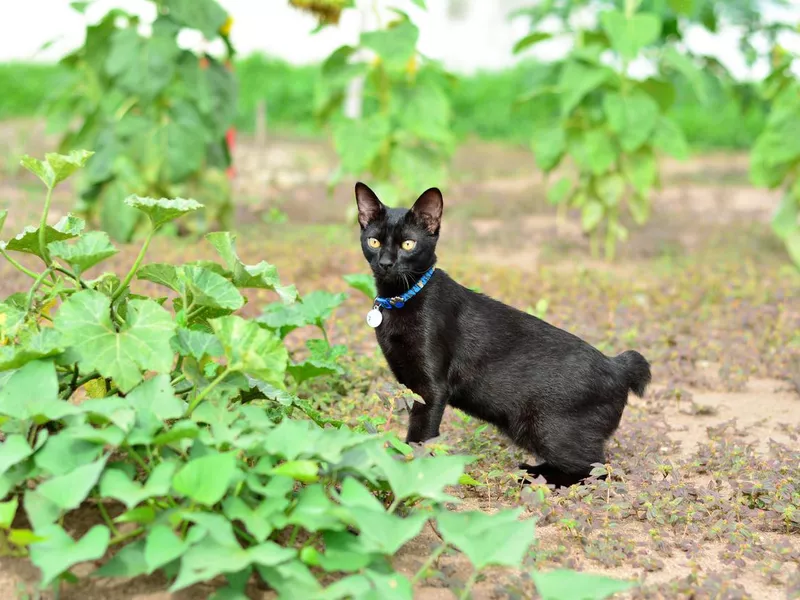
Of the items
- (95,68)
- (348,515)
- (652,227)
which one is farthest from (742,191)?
(348,515)

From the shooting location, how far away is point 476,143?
617 inches

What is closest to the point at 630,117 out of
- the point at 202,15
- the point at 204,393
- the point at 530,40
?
the point at 530,40

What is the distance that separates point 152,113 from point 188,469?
4.79 meters

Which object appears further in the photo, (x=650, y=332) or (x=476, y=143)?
Answer: (x=476, y=143)

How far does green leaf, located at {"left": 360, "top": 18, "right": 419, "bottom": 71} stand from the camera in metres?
6.17

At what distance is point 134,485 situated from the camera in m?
2.49

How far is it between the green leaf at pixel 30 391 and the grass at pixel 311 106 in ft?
41.9

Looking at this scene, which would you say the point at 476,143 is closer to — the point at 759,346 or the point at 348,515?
the point at 759,346

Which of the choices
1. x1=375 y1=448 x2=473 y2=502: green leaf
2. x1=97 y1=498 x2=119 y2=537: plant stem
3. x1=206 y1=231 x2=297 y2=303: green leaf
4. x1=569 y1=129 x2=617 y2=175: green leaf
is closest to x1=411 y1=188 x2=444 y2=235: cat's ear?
x1=206 y1=231 x2=297 y2=303: green leaf

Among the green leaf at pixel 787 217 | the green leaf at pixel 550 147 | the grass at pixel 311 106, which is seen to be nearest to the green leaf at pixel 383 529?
the green leaf at pixel 550 147

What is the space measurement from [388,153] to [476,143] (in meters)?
8.92

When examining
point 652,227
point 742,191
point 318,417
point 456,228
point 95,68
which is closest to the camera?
point 318,417

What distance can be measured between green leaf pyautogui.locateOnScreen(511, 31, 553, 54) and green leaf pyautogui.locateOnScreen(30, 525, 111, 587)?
5538mm

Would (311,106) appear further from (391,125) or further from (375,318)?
(375,318)
